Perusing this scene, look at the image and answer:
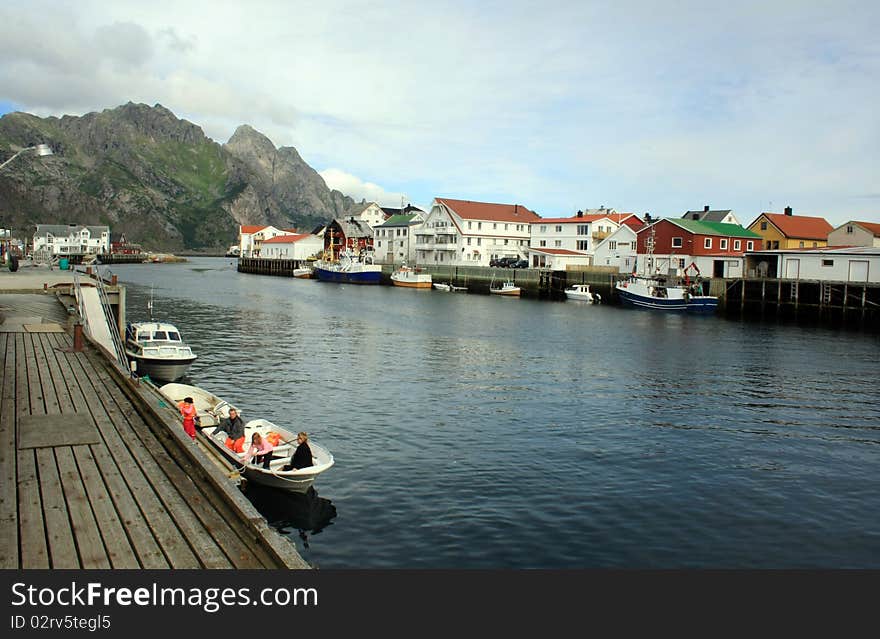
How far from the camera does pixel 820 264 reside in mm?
79250

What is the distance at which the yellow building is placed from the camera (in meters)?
103

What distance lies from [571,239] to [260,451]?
342 feet

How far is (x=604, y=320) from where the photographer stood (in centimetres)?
6831

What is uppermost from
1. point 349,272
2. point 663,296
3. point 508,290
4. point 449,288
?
point 349,272

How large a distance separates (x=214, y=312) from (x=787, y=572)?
202 feet

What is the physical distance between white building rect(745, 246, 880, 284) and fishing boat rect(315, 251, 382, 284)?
67.4 metres

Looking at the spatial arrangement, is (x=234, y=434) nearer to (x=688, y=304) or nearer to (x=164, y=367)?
(x=164, y=367)

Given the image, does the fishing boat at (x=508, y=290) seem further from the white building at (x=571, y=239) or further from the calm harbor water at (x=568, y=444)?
the calm harbor water at (x=568, y=444)

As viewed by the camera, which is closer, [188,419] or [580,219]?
[188,419]

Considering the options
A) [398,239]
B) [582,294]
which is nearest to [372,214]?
[398,239]

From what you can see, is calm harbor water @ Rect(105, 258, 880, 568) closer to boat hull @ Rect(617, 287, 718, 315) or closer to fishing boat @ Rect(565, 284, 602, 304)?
boat hull @ Rect(617, 287, 718, 315)

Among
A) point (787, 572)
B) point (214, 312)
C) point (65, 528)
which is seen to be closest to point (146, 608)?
point (65, 528)

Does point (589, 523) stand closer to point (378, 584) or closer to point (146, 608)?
point (378, 584)

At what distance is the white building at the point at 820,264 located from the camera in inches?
2921
